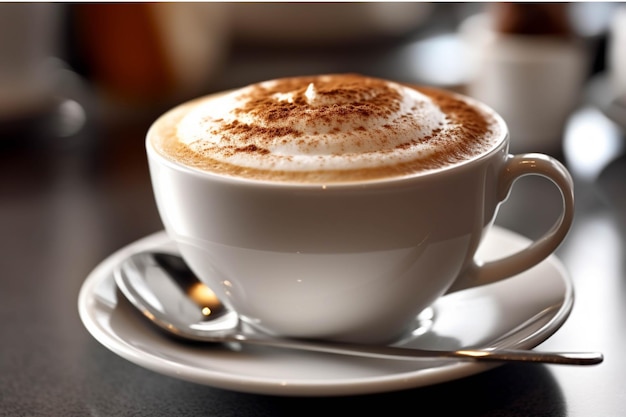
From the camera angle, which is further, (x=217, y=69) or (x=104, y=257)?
(x=217, y=69)

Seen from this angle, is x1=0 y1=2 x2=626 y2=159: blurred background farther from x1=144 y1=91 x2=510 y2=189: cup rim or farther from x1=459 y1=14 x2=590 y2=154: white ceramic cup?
x1=144 y1=91 x2=510 y2=189: cup rim

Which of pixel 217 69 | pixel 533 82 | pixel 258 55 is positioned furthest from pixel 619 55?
pixel 258 55

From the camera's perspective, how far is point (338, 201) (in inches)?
25.0

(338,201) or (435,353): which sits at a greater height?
(338,201)

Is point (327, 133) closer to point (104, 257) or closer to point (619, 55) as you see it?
point (104, 257)

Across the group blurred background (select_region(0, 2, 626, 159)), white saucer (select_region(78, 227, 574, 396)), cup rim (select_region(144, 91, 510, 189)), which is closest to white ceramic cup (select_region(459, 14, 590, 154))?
blurred background (select_region(0, 2, 626, 159))

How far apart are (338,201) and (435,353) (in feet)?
0.51

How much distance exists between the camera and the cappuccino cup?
65cm

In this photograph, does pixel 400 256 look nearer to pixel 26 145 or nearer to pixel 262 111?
pixel 262 111

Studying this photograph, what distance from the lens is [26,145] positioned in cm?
154

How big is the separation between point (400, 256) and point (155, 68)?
1121 mm

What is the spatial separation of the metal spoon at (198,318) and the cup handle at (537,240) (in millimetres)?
126

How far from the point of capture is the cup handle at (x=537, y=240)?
0.73m

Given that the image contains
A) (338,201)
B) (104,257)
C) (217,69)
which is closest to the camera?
(338,201)
